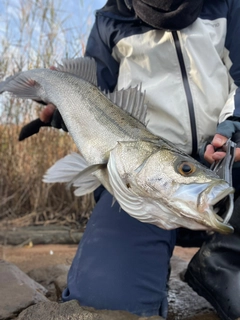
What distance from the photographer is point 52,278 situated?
84.4 inches

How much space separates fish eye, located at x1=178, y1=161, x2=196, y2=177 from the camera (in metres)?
1.14

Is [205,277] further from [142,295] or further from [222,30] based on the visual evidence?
[222,30]

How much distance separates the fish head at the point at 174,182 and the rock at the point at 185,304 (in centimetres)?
80

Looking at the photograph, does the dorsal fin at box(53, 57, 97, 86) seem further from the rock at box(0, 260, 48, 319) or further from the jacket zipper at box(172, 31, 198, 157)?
the rock at box(0, 260, 48, 319)

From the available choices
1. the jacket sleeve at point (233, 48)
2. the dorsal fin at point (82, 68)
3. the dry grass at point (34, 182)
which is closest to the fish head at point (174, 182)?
the dorsal fin at point (82, 68)

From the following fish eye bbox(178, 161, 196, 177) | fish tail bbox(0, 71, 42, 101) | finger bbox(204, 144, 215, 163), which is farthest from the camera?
fish tail bbox(0, 71, 42, 101)

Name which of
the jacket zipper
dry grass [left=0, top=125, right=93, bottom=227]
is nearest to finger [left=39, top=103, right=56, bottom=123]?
the jacket zipper

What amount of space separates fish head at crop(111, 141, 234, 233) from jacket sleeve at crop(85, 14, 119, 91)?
80cm

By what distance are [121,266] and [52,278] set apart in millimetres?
636

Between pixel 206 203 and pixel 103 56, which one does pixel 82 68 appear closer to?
pixel 103 56

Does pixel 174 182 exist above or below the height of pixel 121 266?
above

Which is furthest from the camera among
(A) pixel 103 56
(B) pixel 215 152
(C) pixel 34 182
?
(C) pixel 34 182

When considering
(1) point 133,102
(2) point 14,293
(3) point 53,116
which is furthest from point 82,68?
(2) point 14,293

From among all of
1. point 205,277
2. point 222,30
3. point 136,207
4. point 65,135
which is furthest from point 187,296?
point 65,135
